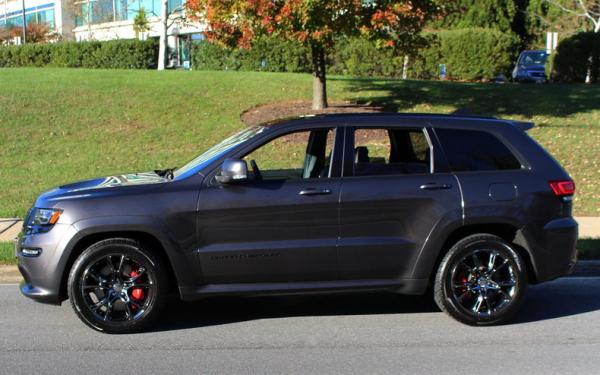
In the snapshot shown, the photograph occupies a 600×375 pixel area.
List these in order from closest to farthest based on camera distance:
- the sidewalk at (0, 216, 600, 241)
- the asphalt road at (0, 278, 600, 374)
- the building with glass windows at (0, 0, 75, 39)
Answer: the asphalt road at (0, 278, 600, 374)
the sidewalk at (0, 216, 600, 241)
the building with glass windows at (0, 0, 75, 39)

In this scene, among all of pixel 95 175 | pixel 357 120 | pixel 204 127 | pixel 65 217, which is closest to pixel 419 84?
pixel 204 127

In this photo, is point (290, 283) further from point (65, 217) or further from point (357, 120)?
point (65, 217)

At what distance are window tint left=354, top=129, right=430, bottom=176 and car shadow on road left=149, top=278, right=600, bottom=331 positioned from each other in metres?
1.43

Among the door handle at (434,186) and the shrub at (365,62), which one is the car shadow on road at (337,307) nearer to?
the door handle at (434,186)

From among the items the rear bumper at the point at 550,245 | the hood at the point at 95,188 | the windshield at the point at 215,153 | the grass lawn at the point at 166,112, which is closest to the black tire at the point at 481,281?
the rear bumper at the point at 550,245

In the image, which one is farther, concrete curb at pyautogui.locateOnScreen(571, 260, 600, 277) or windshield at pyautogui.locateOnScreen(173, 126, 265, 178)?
concrete curb at pyautogui.locateOnScreen(571, 260, 600, 277)

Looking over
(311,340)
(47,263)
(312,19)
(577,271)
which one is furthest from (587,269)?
(312,19)

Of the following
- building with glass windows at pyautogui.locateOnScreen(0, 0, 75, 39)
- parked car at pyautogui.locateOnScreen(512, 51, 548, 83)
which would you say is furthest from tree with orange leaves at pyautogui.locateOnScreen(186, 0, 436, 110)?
building with glass windows at pyautogui.locateOnScreen(0, 0, 75, 39)

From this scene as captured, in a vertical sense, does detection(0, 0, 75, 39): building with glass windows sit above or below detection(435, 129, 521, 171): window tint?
above

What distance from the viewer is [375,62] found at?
1182 inches

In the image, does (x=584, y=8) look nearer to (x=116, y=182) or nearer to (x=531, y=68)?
(x=531, y=68)

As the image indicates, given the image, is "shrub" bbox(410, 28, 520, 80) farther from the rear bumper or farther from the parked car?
the rear bumper

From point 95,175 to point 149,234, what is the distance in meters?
7.40

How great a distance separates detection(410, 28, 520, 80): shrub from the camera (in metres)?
28.5
